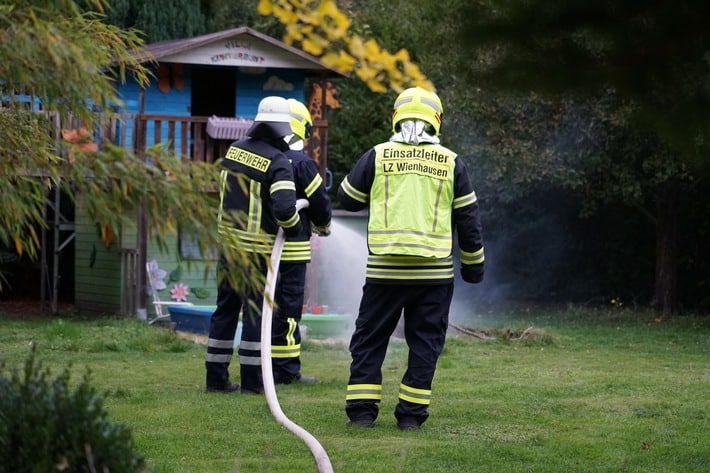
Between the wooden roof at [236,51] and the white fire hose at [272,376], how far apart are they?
382 inches

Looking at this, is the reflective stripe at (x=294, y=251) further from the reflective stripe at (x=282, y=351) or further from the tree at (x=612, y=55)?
the tree at (x=612, y=55)

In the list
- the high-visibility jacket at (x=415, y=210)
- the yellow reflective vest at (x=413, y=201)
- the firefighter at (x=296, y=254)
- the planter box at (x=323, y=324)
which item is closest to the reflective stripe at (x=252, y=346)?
the firefighter at (x=296, y=254)

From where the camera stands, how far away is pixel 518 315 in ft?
63.1

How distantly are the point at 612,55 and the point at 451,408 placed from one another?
4.33m

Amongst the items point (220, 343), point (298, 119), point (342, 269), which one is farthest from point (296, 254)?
point (342, 269)

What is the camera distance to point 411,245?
256 inches

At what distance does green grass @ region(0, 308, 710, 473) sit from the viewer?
5.73 m

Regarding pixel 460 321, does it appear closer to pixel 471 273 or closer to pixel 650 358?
pixel 650 358

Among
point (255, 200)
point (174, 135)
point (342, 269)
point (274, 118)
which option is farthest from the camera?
point (342, 269)

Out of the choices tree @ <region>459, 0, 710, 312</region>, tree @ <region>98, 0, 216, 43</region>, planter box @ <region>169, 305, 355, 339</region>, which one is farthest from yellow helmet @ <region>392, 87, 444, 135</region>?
tree @ <region>98, 0, 216, 43</region>

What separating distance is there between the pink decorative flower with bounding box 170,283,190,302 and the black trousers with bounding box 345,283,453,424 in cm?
1087

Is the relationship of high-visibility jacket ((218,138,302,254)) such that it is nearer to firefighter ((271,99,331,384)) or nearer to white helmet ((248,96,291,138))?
white helmet ((248,96,291,138))

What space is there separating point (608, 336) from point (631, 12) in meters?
11.5

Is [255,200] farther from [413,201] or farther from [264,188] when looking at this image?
[413,201]
